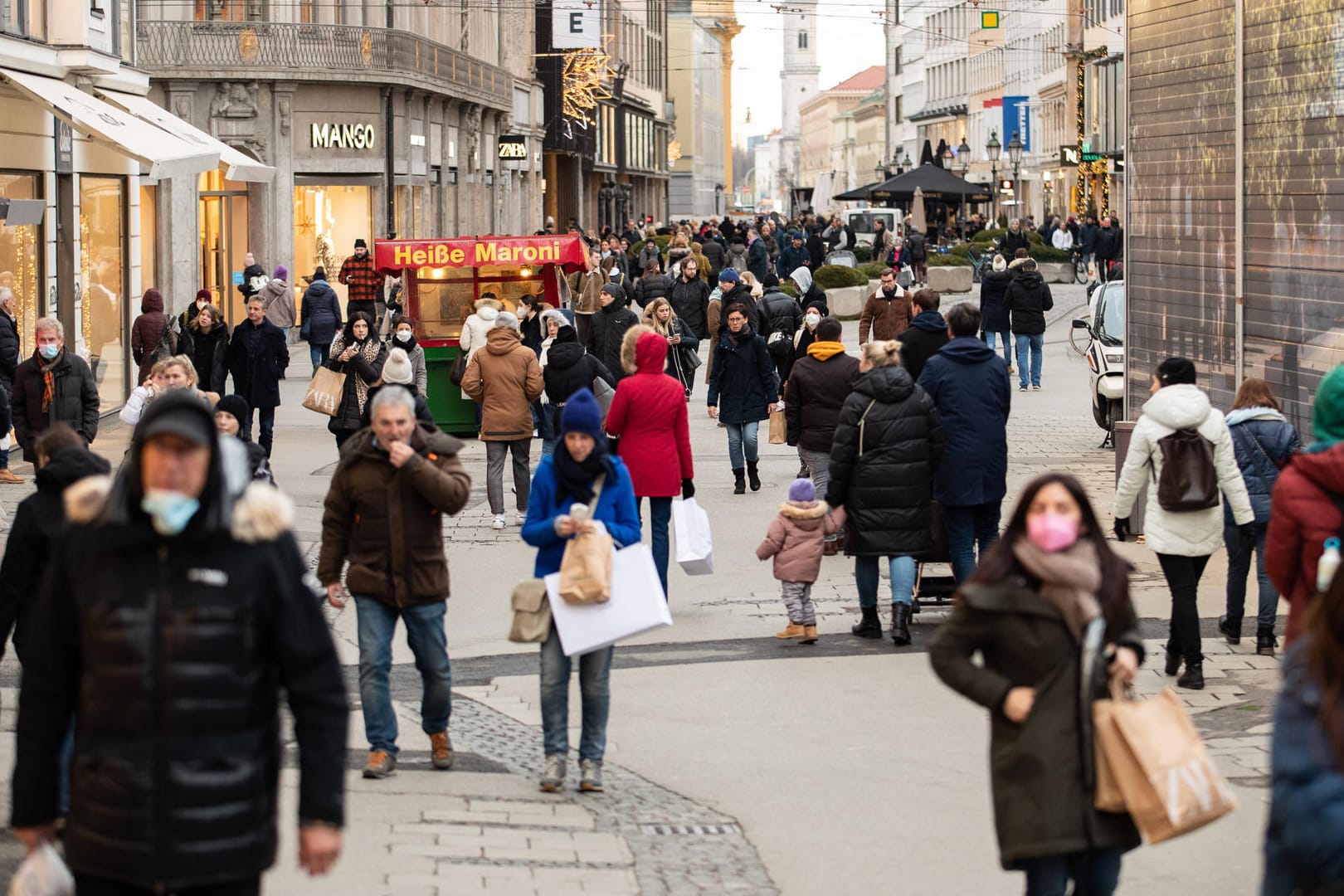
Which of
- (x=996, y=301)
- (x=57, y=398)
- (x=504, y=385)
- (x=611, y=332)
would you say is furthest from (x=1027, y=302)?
(x=57, y=398)

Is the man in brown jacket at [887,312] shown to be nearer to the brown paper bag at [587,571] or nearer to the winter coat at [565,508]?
the winter coat at [565,508]

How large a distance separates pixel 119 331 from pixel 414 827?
19563 millimetres

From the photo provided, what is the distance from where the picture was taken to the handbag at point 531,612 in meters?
7.99

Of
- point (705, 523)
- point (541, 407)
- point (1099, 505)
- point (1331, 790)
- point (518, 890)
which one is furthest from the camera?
point (541, 407)

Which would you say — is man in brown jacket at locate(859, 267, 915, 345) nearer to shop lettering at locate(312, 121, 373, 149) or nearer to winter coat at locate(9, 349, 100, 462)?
winter coat at locate(9, 349, 100, 462)

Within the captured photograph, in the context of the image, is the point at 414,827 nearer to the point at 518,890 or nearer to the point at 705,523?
the point at 518,890

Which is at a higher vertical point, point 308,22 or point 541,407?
point 308,22

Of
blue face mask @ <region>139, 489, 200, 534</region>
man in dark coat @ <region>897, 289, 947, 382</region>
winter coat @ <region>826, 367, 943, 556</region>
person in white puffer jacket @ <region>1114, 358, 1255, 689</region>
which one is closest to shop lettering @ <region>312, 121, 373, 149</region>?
man in dark coat @ <region>897, 289, 947, 382</region>

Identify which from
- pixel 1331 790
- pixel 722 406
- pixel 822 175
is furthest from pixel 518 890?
pixel 822 175

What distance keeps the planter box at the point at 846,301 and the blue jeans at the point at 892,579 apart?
92.2 ft

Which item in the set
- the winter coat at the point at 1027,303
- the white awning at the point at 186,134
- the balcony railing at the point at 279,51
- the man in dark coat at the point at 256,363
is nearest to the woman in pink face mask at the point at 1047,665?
the man in dark coat at the point at 256,363

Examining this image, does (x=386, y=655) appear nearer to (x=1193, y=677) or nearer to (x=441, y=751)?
(x=441, y=751)

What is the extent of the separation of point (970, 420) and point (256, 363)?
30.8 ft

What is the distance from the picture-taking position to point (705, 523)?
39.1ft
